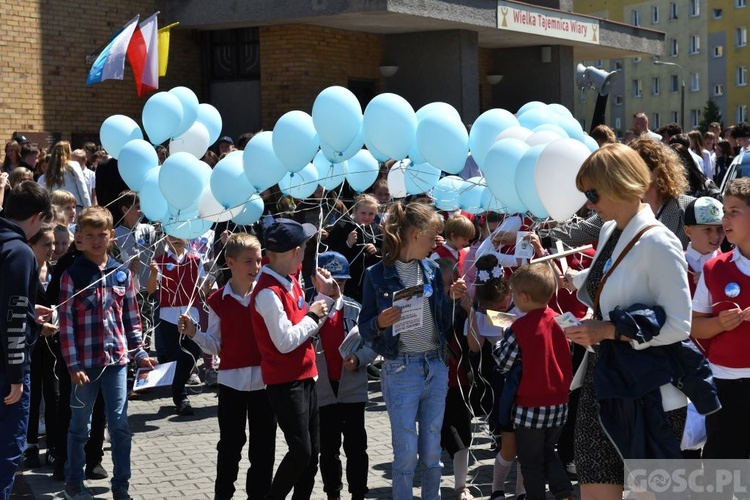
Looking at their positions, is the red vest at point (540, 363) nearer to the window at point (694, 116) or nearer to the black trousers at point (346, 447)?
the black trousers at point (346, 447)

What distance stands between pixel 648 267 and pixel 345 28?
17.3 metres

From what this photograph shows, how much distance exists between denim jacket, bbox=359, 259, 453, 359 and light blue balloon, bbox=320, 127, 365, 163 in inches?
55.1

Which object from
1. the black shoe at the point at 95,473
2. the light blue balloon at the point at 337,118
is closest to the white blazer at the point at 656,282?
the light blue balloon at the point at 337,118

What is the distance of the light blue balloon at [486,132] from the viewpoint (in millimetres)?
6957

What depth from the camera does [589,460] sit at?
450 centimetres

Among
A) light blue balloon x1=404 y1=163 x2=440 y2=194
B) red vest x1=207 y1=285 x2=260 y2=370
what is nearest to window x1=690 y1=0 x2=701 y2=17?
light blue balloon x1=404 y1=163 x2=440 y2=194

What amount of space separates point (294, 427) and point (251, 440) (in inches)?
22.5

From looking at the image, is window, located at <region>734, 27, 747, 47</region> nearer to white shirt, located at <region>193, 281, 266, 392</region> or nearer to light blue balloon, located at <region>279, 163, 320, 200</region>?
light blue balloon, located at <region>279, 163, 320, 200</region>

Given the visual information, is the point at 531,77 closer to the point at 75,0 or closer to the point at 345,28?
the point at 345,28

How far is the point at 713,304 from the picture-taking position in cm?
527

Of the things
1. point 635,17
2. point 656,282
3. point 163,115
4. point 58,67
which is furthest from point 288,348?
point 635,17

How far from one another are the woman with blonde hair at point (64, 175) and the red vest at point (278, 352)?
6.93 meters

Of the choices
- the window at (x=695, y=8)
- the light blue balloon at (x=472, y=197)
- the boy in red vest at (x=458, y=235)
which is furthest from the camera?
the window at (x=695, y=8)

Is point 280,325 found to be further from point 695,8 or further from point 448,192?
point 695,8
